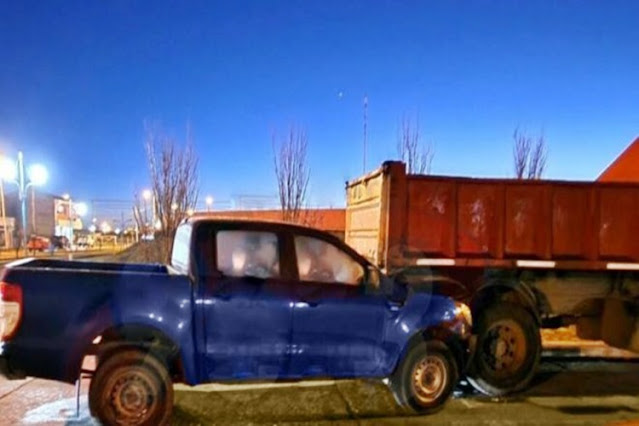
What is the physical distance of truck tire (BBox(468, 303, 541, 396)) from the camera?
747 centimetres

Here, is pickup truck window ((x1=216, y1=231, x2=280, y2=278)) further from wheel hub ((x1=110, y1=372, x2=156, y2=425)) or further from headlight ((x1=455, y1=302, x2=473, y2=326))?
headlight ((x1=455, y1=302, x2=473, y2=326))

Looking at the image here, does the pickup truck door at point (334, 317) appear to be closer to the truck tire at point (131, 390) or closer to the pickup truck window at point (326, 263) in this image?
the pickup truck window at point (326, 263)

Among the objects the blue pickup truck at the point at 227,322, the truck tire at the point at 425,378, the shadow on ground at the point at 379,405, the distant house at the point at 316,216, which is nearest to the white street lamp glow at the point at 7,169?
the distant house at the point at 316,216

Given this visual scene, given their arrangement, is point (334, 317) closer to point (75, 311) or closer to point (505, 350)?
point (75, 311)

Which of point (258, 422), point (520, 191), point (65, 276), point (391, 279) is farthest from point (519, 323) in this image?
point (65, 276)

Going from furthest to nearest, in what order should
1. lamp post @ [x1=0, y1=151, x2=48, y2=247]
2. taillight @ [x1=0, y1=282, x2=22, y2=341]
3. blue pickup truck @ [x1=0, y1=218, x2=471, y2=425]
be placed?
lamp post @ [x1=0, y1=151, x2=48, y2=247]
blue pickup truck @ [x1=0, y1=218, x2=471, y2=425]
taillight @ [x1=0, y1=282, x2=22, y2=341]

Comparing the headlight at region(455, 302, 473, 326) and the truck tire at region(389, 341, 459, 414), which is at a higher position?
the headlight at region(455, 302, 473, 326)

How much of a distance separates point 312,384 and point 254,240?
2446 millimetres

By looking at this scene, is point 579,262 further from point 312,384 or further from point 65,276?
point 65,276

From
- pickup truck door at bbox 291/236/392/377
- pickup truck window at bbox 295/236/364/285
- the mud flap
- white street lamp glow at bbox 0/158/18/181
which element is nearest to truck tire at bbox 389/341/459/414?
pickup truck door at bbox 291/236/392/377

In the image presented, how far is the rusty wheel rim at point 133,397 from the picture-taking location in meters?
5.43

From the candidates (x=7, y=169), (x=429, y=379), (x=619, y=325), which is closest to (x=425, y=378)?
(x=429, y=379)

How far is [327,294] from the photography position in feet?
19.7

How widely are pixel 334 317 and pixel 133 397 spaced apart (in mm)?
2015
